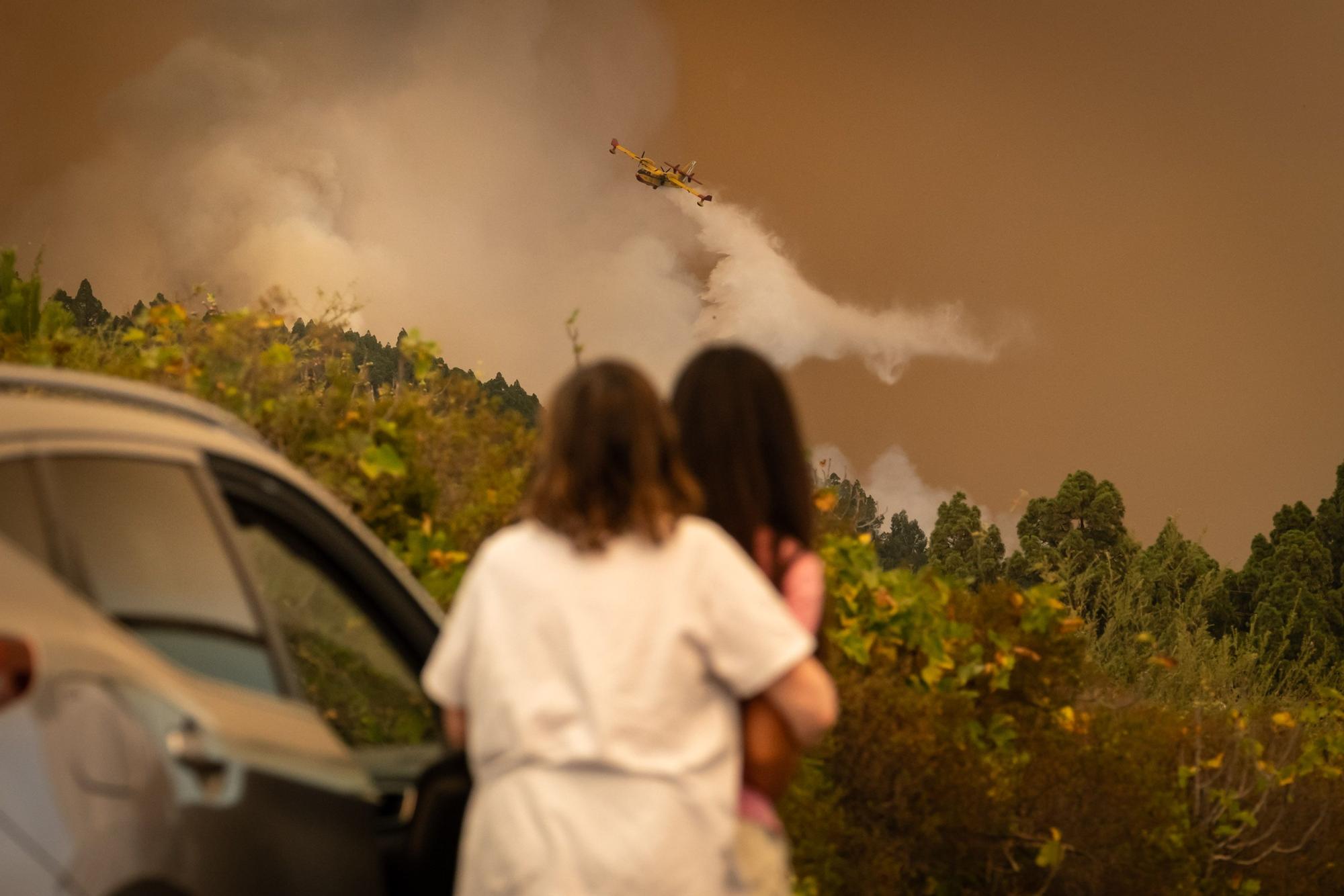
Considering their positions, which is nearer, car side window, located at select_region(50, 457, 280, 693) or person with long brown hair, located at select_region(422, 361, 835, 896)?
car side window, located at select_region(50, 457, 280, 693)

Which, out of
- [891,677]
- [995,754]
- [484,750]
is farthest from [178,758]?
[995,754]

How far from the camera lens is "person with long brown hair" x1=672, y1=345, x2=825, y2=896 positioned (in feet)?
10.1

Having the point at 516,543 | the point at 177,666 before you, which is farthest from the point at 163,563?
the point at 516,543

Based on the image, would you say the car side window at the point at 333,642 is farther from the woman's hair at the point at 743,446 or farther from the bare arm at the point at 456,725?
the woman's hair at the point at 743,446

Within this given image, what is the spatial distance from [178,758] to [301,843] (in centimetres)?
40

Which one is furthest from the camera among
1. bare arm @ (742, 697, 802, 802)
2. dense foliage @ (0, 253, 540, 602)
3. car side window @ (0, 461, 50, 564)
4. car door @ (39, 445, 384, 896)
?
dense foliage @ (0, 253, 540, 602)

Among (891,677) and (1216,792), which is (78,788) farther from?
(1216,792)

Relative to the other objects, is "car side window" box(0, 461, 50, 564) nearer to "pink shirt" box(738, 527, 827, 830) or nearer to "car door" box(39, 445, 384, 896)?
"car door" box(39, 445, 384, 896)

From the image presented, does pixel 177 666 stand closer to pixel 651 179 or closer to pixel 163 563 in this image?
pixel 163 563

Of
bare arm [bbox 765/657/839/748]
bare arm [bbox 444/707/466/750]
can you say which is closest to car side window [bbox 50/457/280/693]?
bare arm [bbox 444/707/466/750]

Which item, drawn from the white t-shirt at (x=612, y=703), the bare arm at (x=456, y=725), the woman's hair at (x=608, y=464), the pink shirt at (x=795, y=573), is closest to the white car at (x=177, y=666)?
the bare arm at (x=456, y=725)

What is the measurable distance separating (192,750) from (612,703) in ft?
2.04

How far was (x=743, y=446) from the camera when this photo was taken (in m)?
3.08

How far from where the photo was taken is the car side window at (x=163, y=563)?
7.88 feet
